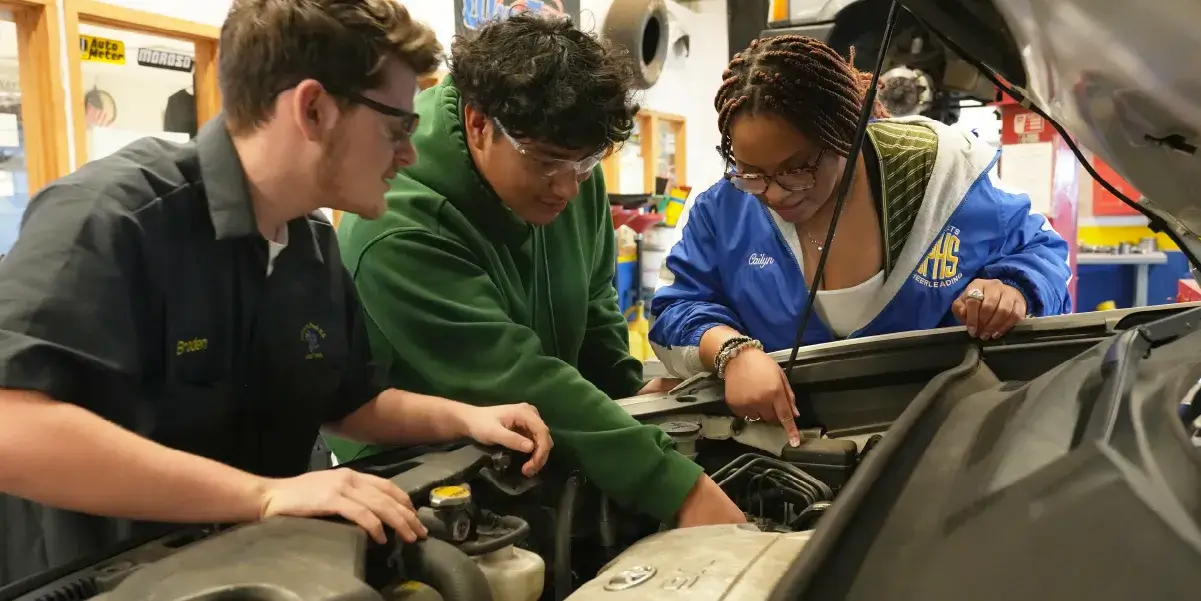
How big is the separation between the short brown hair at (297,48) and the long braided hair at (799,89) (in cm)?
65

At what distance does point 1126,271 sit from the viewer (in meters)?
5.44

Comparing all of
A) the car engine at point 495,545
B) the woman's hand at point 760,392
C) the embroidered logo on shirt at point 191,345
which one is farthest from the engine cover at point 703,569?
the embroidered logo on shirt at point 191,345

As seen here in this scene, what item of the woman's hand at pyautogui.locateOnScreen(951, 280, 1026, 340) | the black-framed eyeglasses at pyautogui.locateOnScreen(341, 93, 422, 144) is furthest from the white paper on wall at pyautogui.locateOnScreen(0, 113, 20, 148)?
the woman's hand at pyautogui.locateOnScreen(951, 280, 1026, 340)

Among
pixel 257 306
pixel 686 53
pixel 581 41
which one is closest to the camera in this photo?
pixel 257 306

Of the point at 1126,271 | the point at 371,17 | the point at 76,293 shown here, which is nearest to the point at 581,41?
the point at 371,17

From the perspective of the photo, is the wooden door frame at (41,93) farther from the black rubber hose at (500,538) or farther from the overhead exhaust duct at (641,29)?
the black rubber hose at (500,538)

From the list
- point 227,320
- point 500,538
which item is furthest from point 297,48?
point 500,538

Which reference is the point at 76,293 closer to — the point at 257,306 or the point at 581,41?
the point at 257,306

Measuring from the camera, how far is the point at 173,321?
109cm

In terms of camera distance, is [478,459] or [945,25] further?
[478,459]

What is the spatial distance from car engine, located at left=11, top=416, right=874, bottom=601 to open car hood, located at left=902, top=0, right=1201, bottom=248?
1.72ft

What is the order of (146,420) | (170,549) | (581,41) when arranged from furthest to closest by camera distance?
(581,41) → (146,420) → (170,549)

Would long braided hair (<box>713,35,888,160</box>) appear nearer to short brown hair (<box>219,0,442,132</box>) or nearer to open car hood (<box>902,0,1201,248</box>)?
open car hood (<box>902,0,1201,248</box>)

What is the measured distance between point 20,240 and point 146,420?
0.87ft
